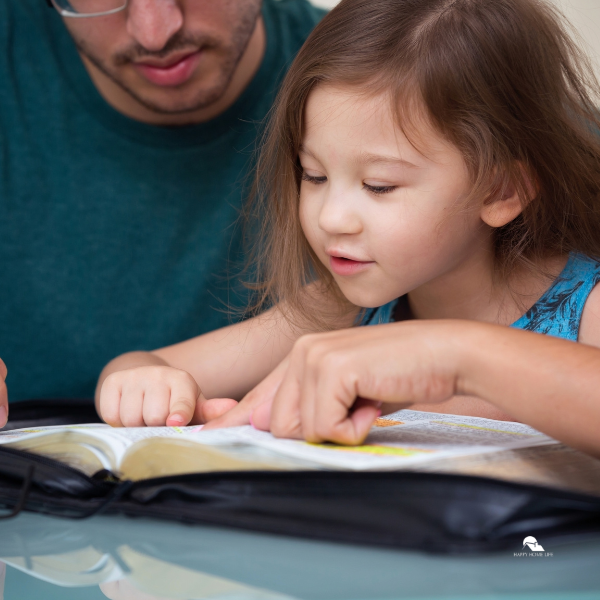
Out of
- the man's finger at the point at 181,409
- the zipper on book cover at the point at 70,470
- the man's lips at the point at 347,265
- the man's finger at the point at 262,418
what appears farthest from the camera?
the man's lips at the point at 347,265

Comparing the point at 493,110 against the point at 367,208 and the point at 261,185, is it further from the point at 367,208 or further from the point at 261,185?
the point at 261,185

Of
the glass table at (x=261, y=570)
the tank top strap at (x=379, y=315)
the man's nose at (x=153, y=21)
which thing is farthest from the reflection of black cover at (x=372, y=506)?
the man's nose at (x=153, y=21)

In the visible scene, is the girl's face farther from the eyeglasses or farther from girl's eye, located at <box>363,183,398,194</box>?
the eyeglasses

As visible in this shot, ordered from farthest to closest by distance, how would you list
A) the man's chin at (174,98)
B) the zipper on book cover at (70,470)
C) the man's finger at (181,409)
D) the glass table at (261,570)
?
the man's chin at (174,98) → the man's finger at (181,409) → the zipper on book cover at (70,470) → the glass table at (261,570)

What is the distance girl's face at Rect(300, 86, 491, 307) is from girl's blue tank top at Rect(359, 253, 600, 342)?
0.57 feet

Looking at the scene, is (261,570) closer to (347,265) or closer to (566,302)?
(347,265)

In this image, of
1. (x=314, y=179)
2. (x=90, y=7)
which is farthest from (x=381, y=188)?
(x=90, y=7)

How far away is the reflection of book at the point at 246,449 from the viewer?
0.47m

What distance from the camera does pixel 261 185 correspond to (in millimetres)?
1167

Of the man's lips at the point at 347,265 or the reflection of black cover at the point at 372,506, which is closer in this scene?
the reflection of black cover at the point at 372,506

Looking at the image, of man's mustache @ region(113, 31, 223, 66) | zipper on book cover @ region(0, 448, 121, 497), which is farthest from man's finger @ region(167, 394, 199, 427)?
man's mustache @ region(113, 31, 223, 66)

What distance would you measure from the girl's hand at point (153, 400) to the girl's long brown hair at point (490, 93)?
339 millimetres

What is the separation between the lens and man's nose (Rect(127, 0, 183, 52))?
1.21 metres

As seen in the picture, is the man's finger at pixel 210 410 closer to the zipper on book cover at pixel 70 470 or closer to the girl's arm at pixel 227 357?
the girl's arm at pixel 227 357
